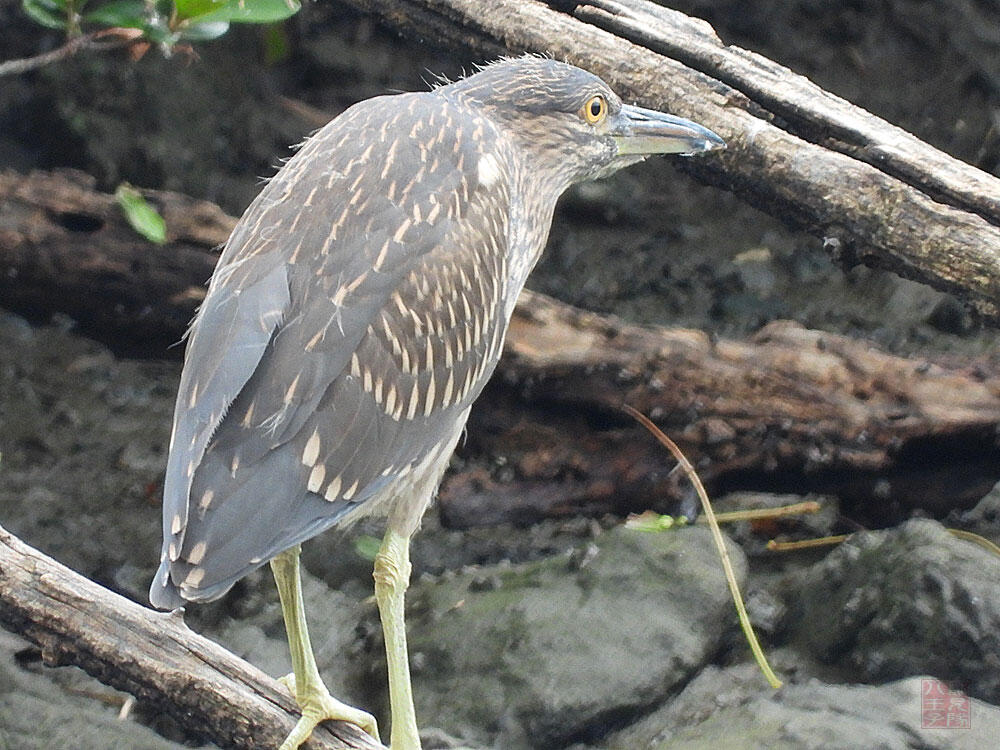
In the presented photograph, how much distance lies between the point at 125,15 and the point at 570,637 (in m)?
2.33

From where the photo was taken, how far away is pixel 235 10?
3.75 metres

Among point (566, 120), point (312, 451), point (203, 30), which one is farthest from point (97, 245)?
point (312, 451)

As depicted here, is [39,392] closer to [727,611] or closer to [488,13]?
[488,13]

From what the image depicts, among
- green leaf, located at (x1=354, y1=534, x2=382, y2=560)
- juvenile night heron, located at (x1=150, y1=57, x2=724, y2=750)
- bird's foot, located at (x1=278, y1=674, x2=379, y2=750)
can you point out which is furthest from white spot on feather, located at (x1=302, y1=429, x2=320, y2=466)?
green leaf, located at (x1=354, y1=534, x2=382, y2=560)

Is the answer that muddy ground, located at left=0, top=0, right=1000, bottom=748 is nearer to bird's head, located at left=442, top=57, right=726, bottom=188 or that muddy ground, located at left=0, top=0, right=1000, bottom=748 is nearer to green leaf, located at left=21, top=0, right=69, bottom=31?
bird's head, located at left=442, top=57, right=726, bottom=188

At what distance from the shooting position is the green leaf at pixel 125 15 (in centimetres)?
382

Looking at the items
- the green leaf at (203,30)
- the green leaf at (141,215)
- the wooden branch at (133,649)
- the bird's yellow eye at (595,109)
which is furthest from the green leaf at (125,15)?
the wooden branch at (133,649)

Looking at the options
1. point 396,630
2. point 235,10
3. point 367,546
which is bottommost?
point 367,546

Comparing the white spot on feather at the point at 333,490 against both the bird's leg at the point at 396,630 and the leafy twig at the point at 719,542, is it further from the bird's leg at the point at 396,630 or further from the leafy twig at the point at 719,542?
the leafy twig at the point at 719,542

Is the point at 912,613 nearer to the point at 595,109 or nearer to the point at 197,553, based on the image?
the point at 595,109

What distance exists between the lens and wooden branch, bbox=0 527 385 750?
109 inches

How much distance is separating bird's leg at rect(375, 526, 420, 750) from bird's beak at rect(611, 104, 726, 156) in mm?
1275

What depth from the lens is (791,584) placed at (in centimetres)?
433

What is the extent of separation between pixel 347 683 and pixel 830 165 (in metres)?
2.12
